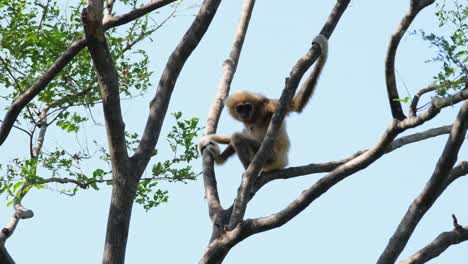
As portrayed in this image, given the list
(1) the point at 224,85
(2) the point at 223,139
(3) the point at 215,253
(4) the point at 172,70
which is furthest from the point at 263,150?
(2) the point at 223,139

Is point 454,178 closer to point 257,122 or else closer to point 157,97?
point 157,97

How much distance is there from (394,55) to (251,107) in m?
4.82

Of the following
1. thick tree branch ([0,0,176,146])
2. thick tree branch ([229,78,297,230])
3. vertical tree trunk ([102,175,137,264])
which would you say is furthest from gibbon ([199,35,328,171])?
thick tree branch ([0,0,176,146])

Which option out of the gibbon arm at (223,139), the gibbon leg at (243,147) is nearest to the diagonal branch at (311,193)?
the gibbon leg at (243,147)

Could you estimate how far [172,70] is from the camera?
7723 millimetres

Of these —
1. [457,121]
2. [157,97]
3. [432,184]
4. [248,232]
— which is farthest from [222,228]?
[457,121]

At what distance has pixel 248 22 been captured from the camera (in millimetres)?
9391

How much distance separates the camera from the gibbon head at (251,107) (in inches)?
415

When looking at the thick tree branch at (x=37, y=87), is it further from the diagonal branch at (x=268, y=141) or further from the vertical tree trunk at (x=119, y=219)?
the diagonal branch at (x=268, y=141)

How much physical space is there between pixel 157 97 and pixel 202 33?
78 cm

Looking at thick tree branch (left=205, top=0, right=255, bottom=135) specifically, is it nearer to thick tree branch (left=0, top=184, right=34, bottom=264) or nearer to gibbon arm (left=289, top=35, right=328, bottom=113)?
gibbon arm (left=289, top=35, right=328, bottom=113)

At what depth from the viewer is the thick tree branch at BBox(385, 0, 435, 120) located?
571 centimetres

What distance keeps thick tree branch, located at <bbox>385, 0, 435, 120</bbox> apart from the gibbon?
2118mm

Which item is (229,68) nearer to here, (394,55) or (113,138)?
(113,138)
